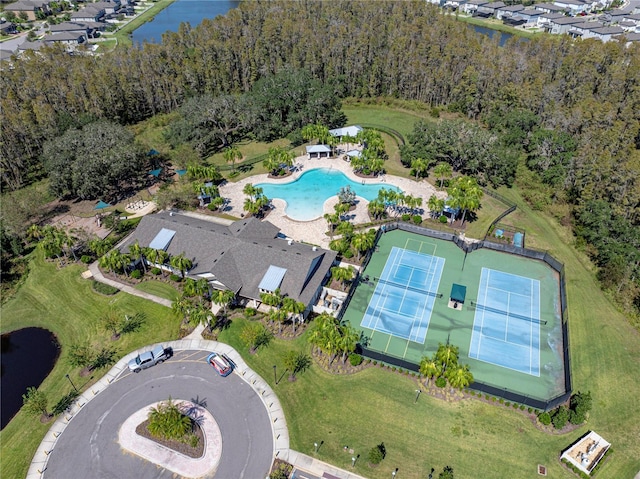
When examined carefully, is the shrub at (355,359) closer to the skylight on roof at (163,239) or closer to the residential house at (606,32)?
the skylight on roof at (163,239)

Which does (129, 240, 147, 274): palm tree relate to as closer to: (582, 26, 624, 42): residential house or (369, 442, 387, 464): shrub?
(369, 442, 387, 464): shrub

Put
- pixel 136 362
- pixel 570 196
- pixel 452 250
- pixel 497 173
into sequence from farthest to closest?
pixel 497 173
pixel 570 196
pixel 452 250
pixel 136 362

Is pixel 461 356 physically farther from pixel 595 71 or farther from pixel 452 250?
pixel 595 71

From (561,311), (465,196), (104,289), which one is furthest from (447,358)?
(104,289)

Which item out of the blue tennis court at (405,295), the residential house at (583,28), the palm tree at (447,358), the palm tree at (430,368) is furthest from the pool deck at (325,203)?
the residential house at (583,28)

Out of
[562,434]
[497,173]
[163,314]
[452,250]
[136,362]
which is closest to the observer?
[562,434]

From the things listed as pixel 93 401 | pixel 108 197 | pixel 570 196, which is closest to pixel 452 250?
pixel 570 196
